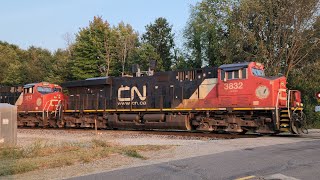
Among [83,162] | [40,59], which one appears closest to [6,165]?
[83,162]

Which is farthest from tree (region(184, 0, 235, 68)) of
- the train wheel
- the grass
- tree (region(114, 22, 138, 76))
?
the grass

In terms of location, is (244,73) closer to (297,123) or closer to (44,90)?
(297,123)

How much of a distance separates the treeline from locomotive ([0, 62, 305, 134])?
3.58 metres

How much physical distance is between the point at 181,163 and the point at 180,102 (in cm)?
1152

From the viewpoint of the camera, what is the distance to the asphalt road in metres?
7.34

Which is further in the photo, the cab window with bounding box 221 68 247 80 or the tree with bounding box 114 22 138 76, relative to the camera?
the tree with bounding box 114 22 138 76

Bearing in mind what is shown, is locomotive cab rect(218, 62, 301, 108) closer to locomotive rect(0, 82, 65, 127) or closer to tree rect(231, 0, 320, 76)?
tree rect(231, 0, 320, 76)

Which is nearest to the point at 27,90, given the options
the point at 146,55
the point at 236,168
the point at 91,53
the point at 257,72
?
the point at 146,55

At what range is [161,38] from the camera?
4312cm

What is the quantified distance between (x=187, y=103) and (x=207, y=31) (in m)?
16.9

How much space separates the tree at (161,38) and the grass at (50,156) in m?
30.8

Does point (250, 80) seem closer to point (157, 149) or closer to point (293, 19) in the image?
point (157, 149)

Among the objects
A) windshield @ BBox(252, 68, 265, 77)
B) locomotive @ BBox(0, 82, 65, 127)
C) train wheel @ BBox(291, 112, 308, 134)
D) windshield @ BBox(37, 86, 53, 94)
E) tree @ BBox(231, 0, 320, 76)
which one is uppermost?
tree @ BBox(231, 0, 320, 76)

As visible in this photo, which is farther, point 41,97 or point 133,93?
point 41,97
